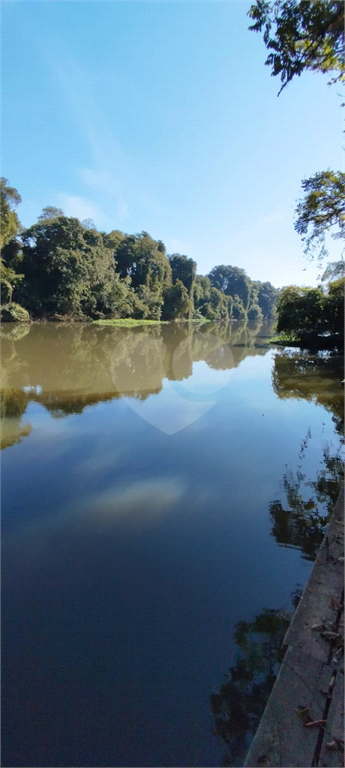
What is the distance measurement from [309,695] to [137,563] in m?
1.59

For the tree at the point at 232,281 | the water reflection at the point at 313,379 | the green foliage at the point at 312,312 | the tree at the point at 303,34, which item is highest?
the tree at the point at 232,281

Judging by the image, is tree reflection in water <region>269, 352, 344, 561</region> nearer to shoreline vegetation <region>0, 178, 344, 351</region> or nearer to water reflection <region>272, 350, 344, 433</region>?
water reflection <region>272, 350, 344, 433</region>

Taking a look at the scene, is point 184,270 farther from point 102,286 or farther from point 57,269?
point 57,269

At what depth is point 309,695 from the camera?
1512mm

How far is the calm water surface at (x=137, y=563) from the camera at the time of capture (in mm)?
1712

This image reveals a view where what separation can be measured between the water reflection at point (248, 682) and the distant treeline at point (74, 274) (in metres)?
26.8

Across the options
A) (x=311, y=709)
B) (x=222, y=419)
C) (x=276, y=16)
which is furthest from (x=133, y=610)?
(x=276, y=16)

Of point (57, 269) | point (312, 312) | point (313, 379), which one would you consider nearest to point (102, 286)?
point (57, 269)

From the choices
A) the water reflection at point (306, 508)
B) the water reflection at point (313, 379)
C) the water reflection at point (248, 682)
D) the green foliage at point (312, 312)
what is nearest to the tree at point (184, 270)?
the green foliage at point (312, 312)

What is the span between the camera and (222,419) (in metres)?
6.52

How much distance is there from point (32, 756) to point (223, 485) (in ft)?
9.36

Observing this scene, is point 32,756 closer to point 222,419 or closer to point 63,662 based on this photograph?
point 63,662

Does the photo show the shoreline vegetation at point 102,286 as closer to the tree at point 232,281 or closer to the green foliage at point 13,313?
the green foliage at point 13,313

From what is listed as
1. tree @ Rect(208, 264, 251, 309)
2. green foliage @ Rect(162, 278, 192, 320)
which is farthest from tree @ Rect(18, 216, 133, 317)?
tree @ Rect(208, 264, 251, 309)
